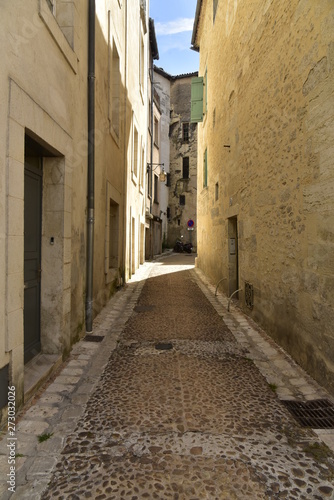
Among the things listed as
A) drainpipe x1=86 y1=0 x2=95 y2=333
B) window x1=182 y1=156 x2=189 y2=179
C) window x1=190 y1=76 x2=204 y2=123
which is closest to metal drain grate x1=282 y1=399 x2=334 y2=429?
drainpipe x1=86 y1=0 x2=95 y2=333

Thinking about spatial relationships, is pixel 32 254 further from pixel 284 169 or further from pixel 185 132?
pixel 185 132

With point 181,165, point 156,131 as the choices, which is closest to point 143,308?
point 156,131

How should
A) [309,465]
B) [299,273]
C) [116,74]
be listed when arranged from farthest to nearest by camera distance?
[116,74] < [299,273] < [309,465]

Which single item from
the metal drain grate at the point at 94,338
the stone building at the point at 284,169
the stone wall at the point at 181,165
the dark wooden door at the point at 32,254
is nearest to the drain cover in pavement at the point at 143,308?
the metal drain grate at the point at 94,338

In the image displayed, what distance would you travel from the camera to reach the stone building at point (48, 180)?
244 cm

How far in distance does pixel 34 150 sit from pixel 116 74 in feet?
17.8

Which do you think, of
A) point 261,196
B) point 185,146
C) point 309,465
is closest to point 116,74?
point 261,196

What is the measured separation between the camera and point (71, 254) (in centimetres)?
404

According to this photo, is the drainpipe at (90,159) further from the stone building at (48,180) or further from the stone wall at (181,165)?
the stone wall at (181,165)

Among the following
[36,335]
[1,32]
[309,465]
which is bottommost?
[309,465]

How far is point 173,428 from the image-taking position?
2.40 metres

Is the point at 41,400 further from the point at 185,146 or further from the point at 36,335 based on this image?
the point at 185,146

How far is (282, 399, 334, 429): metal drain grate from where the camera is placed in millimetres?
2543

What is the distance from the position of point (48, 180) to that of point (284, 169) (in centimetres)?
289
